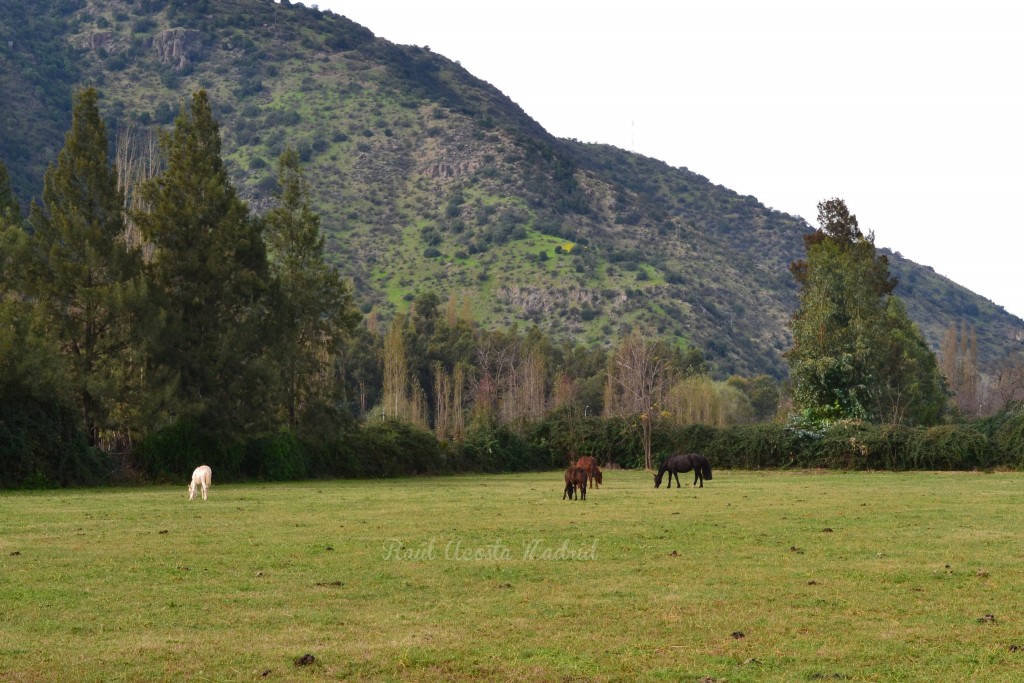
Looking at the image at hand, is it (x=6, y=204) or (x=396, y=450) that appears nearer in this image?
(x=6, y=204)

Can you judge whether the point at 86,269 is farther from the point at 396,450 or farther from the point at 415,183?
the point at 415,183

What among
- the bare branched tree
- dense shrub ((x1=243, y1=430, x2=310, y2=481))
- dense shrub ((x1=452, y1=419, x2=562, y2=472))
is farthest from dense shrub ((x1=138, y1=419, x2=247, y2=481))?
the bare branched tree

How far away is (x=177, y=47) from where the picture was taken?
180 m

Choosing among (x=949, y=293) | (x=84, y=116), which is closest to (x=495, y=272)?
(x=84, y=116)

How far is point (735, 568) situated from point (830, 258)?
56.6 metres

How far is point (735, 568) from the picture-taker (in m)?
15.5

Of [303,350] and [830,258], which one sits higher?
[830,258]

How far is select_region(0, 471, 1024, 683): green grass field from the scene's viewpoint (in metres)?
10.0

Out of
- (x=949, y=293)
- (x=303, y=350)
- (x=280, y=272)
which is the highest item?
(x=949, y=293)

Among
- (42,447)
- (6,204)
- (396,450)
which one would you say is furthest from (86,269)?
(396,450)

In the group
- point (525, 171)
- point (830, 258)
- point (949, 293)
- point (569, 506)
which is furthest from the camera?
point (949, 293)

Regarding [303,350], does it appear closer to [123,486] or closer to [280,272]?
[280,272]

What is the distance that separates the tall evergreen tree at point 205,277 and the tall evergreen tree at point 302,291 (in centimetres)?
312

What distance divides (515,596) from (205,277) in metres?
34.9
